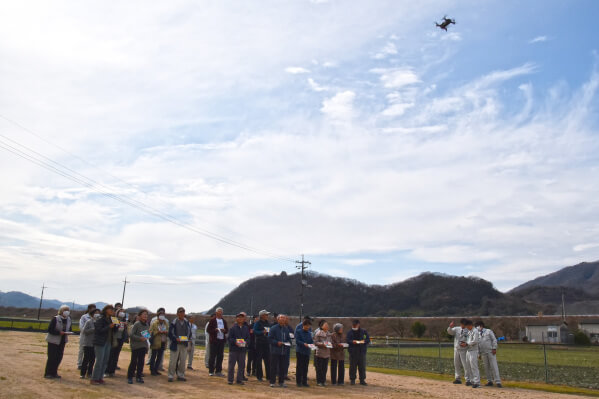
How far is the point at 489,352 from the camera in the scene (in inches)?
541

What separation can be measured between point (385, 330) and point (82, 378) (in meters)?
86.6

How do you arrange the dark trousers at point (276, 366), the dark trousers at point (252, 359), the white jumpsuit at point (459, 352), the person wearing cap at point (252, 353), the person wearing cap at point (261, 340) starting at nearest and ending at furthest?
the dark trousers at point (276, 366) → the person wearing cap at point (261, 340) → the person wearing cap at point (252, 353) → the dark trousers at point (252, 359) → the white jumpsuit at point (459, 352)

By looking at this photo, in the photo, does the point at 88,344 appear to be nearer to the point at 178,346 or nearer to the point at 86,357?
the point at 86,357

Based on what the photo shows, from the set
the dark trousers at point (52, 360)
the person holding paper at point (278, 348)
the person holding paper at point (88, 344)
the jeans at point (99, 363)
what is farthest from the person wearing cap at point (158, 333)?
the person holding paper at point (278, 348)

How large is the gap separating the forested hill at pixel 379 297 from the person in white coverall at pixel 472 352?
131729 mm

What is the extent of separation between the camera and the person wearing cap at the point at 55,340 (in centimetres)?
1097

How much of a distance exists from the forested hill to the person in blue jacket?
5202 inches

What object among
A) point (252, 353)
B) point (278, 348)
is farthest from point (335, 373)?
point (252, 353)

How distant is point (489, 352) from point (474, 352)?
0.45 metres

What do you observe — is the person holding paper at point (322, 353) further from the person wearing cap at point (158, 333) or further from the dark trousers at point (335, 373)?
the person wearing cap at point (158, 333)

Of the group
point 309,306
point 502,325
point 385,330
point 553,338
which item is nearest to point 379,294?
point 309,306

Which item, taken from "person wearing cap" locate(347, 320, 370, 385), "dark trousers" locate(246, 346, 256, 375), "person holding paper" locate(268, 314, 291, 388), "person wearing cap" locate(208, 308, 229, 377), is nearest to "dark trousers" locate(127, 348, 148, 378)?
"person wearing cap" locate(208, 308, 229, 377)

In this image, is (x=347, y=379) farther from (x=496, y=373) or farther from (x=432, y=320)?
(x=432, y=320)

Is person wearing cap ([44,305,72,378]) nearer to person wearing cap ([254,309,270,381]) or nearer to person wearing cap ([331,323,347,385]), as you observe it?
person wearing cap ([254,309,270,381])
